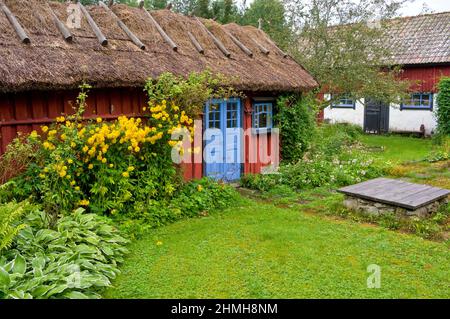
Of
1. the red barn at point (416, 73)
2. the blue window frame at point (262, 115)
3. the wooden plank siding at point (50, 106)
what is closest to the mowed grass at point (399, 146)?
the red barn at point (416, 73)

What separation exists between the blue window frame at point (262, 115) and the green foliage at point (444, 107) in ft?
27.2

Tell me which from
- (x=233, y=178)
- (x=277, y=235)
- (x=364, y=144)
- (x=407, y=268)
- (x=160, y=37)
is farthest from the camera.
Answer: (x=364, y=144)

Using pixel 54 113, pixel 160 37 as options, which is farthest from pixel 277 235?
pixel 160 37

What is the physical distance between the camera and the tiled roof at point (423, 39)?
1903 centimetres

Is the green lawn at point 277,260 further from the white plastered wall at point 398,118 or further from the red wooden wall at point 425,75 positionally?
the red wooden wall at point 425,75

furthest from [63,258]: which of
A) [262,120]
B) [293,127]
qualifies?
[293,127]

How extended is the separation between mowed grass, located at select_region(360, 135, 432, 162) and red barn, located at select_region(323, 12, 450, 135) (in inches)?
36.4

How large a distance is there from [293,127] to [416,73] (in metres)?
11.1

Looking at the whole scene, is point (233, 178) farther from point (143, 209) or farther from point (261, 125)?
point (143, 209)

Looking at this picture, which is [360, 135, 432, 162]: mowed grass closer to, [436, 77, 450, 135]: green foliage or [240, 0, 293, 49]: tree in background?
[436, 77, 450, 135]: green foliage

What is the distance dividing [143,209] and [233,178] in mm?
3784

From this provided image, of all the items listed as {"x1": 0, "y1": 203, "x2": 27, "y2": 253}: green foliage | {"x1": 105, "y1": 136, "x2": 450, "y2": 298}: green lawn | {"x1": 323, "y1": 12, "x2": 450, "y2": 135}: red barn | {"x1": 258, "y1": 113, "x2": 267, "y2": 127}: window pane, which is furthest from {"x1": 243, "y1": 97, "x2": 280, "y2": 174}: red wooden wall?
{"x1": 323, "y1": 12, "x2": 450, "y2": 135}: red barn
